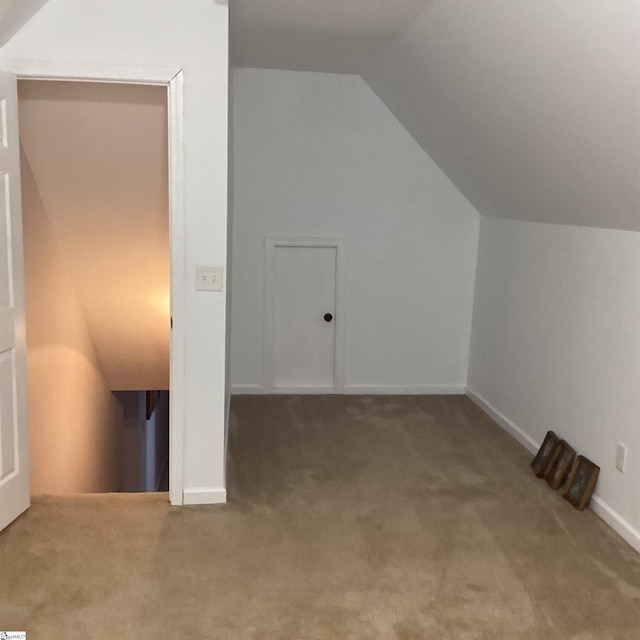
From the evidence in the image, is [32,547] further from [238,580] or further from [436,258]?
[436,258]

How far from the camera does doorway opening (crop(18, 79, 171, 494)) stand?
3.20 meters

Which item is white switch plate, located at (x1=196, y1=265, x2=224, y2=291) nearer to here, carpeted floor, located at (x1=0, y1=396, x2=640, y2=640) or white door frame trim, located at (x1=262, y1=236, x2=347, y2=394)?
carpeted floor, located at (x1=0, y1=396, x2=640, y2=640)

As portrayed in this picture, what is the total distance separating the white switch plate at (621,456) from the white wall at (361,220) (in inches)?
80.1

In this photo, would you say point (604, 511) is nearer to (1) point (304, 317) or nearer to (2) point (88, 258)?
(1) point (304, 317)

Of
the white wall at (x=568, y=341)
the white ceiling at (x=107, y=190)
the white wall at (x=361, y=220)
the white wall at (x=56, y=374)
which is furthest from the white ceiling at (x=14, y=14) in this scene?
the white wall at (x=568, y=341)

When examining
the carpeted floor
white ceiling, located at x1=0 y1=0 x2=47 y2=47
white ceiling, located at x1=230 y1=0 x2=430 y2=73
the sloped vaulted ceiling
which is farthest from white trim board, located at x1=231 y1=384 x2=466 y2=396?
white ceiling, located at x1=0 y1=0 x2=47 y2=47

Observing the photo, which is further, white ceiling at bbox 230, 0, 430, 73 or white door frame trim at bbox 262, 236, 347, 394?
white door frame trim at bbox 262, 236, 347, 394

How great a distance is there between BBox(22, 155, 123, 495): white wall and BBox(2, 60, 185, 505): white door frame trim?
803 mm

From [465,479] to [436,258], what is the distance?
1.91 m

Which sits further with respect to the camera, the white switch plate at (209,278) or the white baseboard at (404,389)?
the white baseboard at (404,389)

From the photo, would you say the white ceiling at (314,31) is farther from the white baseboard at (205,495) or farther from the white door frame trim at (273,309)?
the white baseboard at (205,495)

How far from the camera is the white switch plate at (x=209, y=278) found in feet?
9.71

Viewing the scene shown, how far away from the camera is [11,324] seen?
280 cm

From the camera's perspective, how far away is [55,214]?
12.2 feet
